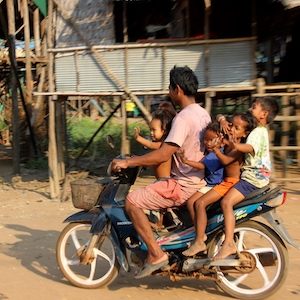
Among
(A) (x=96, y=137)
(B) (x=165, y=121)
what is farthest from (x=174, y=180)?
(A) (x=96, y=137)

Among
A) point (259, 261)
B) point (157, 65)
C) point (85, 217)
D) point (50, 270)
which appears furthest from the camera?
point (157, 65)

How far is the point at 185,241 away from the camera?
3.76m

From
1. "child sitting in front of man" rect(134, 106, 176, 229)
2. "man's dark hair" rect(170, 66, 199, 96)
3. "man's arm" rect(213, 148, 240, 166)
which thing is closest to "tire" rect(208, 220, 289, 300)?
"man's arm" rect(213, 148, 240, 166)

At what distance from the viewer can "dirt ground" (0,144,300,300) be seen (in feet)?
13.1

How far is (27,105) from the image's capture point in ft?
41.8

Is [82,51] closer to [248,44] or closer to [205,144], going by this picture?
[248,44]

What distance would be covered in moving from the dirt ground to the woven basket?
83 cm

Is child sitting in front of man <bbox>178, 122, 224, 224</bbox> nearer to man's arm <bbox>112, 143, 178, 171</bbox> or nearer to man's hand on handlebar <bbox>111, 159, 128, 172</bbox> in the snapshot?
man's arm <bbox>112, 143, 178, 171</bbox>

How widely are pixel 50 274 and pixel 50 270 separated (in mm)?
116

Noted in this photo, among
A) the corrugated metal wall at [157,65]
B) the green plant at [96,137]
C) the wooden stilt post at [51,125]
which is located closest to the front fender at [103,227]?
the corrugated metal wall at [157,65]

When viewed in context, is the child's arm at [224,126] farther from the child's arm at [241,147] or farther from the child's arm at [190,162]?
the child's arm at [190,162]

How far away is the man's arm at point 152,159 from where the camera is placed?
356 cm

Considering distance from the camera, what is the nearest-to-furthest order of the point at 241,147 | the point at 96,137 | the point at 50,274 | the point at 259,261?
the point at 241,147 < the point at 259,261 < the point at 50,274 < the point at 96,137

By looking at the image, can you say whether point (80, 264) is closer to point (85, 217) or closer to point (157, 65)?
point (85, 217)
